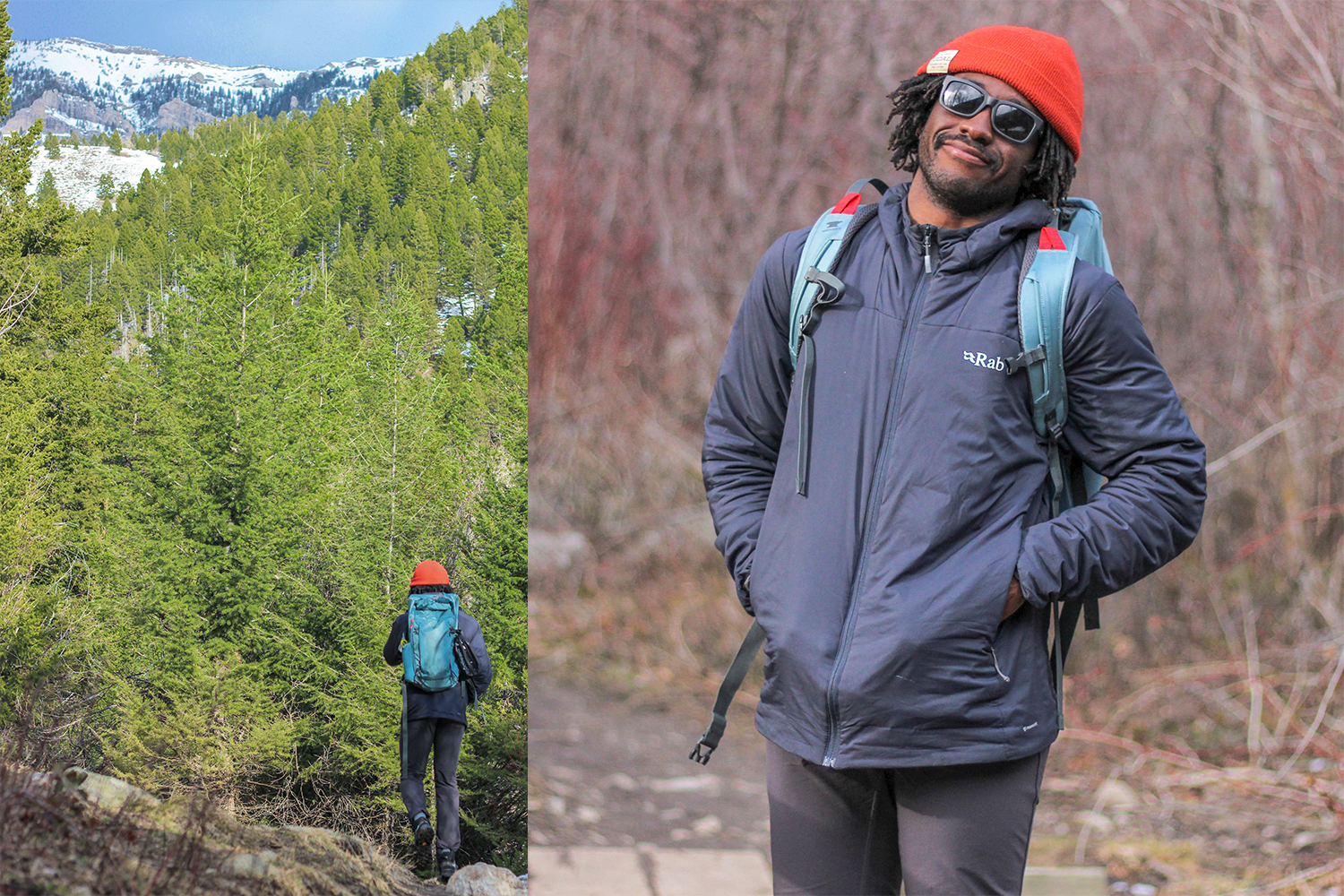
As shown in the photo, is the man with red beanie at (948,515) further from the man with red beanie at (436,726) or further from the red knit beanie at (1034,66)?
the man with red beanie at (436,726)

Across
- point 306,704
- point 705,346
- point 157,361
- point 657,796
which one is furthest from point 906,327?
point 157,361

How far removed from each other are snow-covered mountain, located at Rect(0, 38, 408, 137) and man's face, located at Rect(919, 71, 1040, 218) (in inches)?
127

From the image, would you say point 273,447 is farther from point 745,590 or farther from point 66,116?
point 745,590

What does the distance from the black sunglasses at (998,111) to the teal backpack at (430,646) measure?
2.51m

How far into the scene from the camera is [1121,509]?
136cm

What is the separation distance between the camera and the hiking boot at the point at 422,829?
11.8ft

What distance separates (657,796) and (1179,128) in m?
2.56

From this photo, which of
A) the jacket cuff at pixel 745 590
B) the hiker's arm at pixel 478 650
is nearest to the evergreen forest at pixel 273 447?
the hiker's arm at pixel 478 650

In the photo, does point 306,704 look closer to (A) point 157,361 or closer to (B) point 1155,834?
(A) point 157,361

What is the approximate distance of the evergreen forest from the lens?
12.3 ft

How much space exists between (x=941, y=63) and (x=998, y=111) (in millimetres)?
137

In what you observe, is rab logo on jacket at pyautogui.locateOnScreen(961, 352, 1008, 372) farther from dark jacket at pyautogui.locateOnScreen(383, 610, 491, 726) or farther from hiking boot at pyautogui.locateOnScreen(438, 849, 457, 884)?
hiking boot at pyautogui.locateOnScreen(438, 849, 457, 884)

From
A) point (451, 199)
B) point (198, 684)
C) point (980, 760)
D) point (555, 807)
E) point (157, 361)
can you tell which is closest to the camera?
point (980, 760)

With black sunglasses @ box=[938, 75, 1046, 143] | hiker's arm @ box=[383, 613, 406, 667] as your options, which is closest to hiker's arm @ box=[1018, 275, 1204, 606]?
black sunglasses @ box=[938, 75, 1046, 143]
